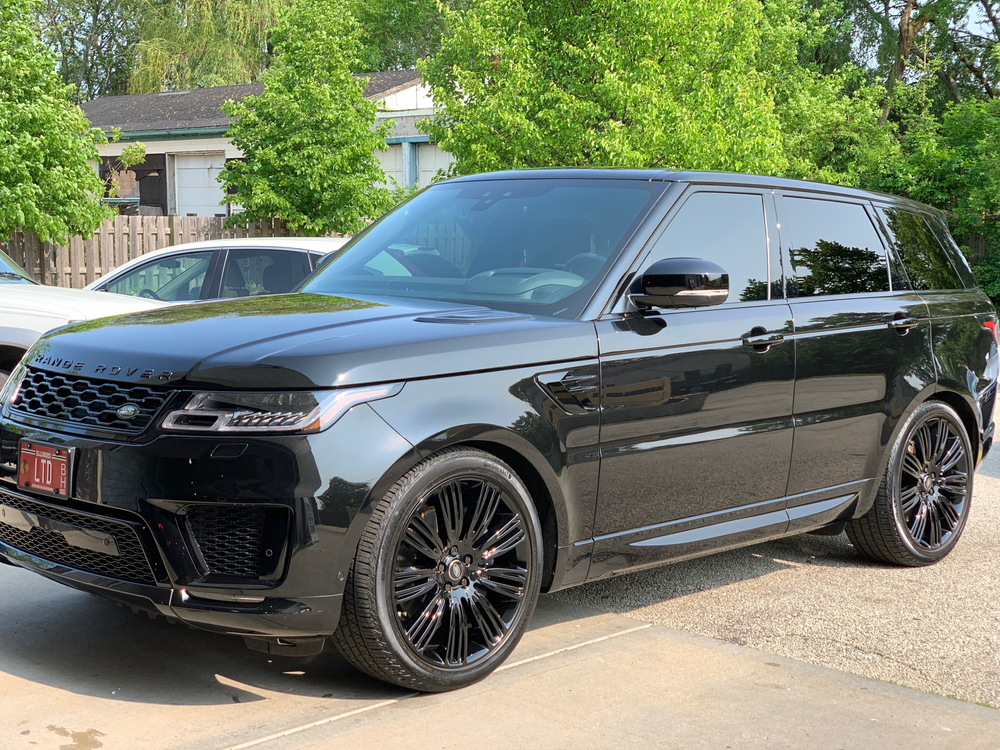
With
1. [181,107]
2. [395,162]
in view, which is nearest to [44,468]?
[395,162]

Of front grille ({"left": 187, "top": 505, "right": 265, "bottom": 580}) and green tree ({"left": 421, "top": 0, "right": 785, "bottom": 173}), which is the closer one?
front grille ({"left": 187, "top": 505, "right": 265, "bottom": 580})

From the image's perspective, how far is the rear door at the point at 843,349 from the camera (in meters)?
5.24

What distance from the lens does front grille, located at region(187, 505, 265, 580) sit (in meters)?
3.64

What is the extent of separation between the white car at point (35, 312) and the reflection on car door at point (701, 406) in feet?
15.8

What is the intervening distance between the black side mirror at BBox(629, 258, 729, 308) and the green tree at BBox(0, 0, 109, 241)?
11.1m

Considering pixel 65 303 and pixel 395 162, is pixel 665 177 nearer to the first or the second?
pixel 65 303

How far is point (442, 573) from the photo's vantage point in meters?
4.02

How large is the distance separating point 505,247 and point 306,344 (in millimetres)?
1357

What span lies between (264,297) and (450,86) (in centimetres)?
1450

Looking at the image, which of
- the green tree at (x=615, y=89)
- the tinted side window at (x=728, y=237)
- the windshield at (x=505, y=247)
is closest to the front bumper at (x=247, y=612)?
the windshield at (x=505, y=247)

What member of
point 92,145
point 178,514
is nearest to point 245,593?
point 178,514

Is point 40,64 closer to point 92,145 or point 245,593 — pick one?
point 92,145

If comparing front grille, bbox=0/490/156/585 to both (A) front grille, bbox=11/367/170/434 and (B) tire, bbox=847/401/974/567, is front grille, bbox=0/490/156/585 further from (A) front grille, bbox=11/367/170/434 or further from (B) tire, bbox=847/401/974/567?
(B) tire, bbox=847/401/974/567

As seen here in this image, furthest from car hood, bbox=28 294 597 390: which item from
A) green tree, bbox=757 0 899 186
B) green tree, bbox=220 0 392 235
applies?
green tree, bbox=757 0 899 186
